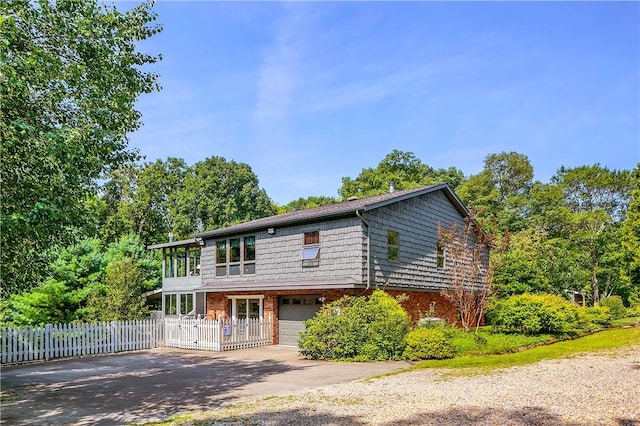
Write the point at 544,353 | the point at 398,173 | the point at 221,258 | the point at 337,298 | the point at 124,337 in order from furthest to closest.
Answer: the point at 398,173 < the point at 221,258 < the point at 124,337 < the point at 337,298 < the point at 544,353

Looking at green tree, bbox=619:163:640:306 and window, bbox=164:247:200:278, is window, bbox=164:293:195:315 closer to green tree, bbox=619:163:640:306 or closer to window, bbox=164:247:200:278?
window, bbox=164:247:200:278

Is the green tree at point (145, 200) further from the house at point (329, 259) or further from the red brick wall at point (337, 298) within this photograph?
the red brick wall at point (337, 298)

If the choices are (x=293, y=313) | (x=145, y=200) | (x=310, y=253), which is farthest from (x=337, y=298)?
(x=145, y=200)

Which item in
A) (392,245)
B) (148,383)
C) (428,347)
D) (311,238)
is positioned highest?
(311,238)

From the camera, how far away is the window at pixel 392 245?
1895 centimetres

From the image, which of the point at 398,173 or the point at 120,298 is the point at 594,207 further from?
the point at 120,298

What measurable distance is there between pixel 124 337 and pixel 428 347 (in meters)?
12.1

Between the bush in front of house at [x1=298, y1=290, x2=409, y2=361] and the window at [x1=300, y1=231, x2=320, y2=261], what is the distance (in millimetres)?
3473

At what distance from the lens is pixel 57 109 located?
336 inches

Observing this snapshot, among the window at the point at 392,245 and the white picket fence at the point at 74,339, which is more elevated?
the window at the point at 392,245

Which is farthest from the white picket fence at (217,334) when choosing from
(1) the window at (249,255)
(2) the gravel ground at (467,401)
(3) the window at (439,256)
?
(2) the gravel ground at (467,401)

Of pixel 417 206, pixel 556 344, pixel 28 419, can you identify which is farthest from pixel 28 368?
pixel 556 344

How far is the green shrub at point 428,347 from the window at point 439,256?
26.3ft

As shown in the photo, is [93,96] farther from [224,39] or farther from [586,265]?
[586,265]
